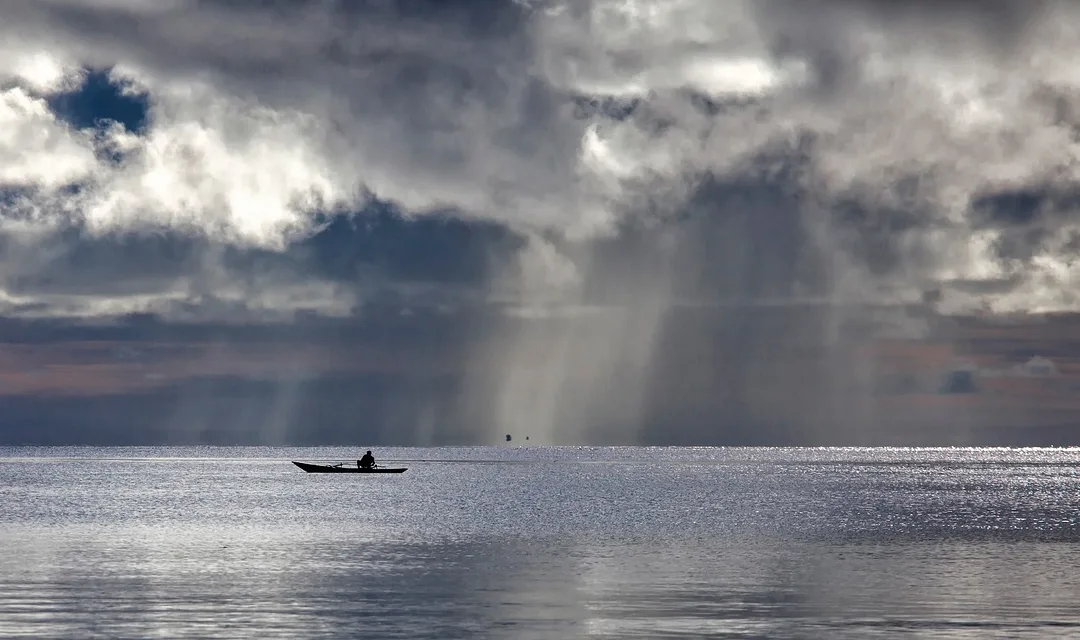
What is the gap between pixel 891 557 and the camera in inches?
2980

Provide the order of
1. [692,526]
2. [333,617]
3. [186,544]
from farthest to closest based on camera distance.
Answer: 1. [692,526]
2. [186,544]
3. [333,617]

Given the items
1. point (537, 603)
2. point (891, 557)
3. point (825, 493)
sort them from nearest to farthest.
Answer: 1. point (537, 603)
2. point (891, 557)
3. point (825, 493)

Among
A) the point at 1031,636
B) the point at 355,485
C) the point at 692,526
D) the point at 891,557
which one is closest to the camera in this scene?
the point at 1031,636

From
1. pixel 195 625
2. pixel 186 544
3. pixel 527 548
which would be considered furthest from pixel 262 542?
pixel 195 625

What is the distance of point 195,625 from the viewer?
47.2 m

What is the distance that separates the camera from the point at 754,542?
282ft

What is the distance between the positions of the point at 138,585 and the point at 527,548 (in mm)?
26930

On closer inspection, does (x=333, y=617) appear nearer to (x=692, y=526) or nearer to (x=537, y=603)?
(x=537, y=603)

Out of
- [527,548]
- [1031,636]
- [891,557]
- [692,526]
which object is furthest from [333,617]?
[692,526]

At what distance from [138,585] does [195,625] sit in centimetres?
1425

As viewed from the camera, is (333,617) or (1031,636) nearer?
(1031,636)

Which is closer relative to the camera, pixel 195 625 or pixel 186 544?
pixel 195 625

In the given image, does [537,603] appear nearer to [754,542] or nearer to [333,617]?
[333,617]

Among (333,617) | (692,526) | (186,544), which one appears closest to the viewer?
(333,617)
